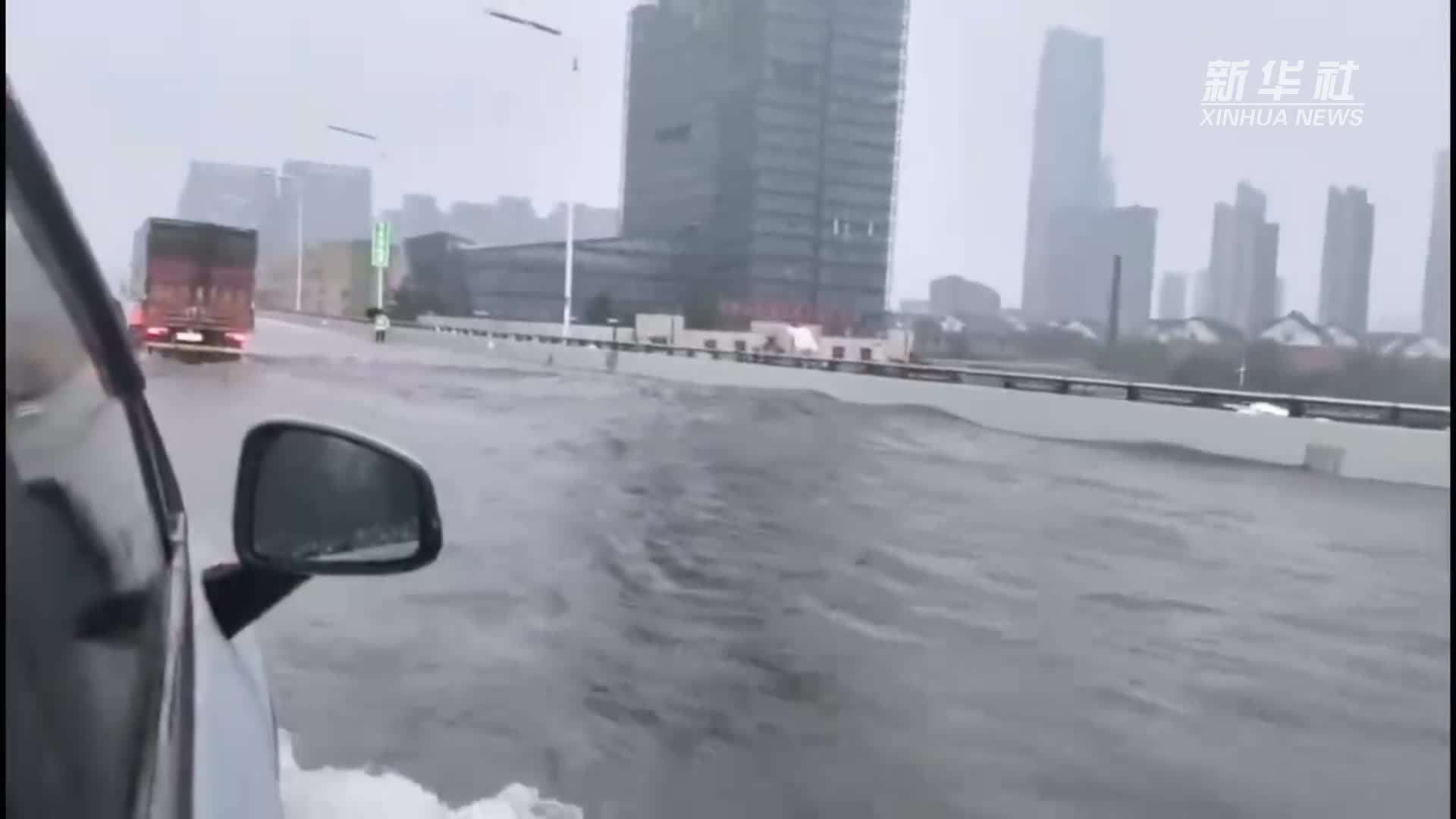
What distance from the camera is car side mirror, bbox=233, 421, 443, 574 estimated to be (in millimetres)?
1436

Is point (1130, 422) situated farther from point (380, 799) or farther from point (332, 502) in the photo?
point (332, 502)

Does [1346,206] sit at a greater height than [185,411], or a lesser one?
greater

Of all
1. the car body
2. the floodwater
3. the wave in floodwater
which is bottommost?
the floodwater

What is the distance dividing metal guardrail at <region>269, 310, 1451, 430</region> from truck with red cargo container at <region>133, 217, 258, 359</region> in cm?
149

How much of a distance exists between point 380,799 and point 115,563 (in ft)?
5.91

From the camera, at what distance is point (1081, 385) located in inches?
591

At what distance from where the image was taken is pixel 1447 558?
8.88 meters

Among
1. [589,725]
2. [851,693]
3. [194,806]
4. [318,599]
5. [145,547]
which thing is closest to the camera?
[194,806]

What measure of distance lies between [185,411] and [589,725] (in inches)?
299

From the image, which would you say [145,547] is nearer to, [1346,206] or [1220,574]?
[1220,574]

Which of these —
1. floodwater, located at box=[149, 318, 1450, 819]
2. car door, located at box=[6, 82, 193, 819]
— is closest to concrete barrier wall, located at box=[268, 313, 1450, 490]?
floodwater, located at box=[149, 318, 1450, 819]

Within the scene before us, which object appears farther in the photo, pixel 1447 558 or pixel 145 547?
pixel 1447 558

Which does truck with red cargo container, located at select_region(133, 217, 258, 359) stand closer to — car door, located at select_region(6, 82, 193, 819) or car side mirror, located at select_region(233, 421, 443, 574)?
car side mirror, located at select_region(233, 421, 443, 574)

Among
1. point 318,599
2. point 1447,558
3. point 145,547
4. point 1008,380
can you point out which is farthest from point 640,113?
point 145,547
